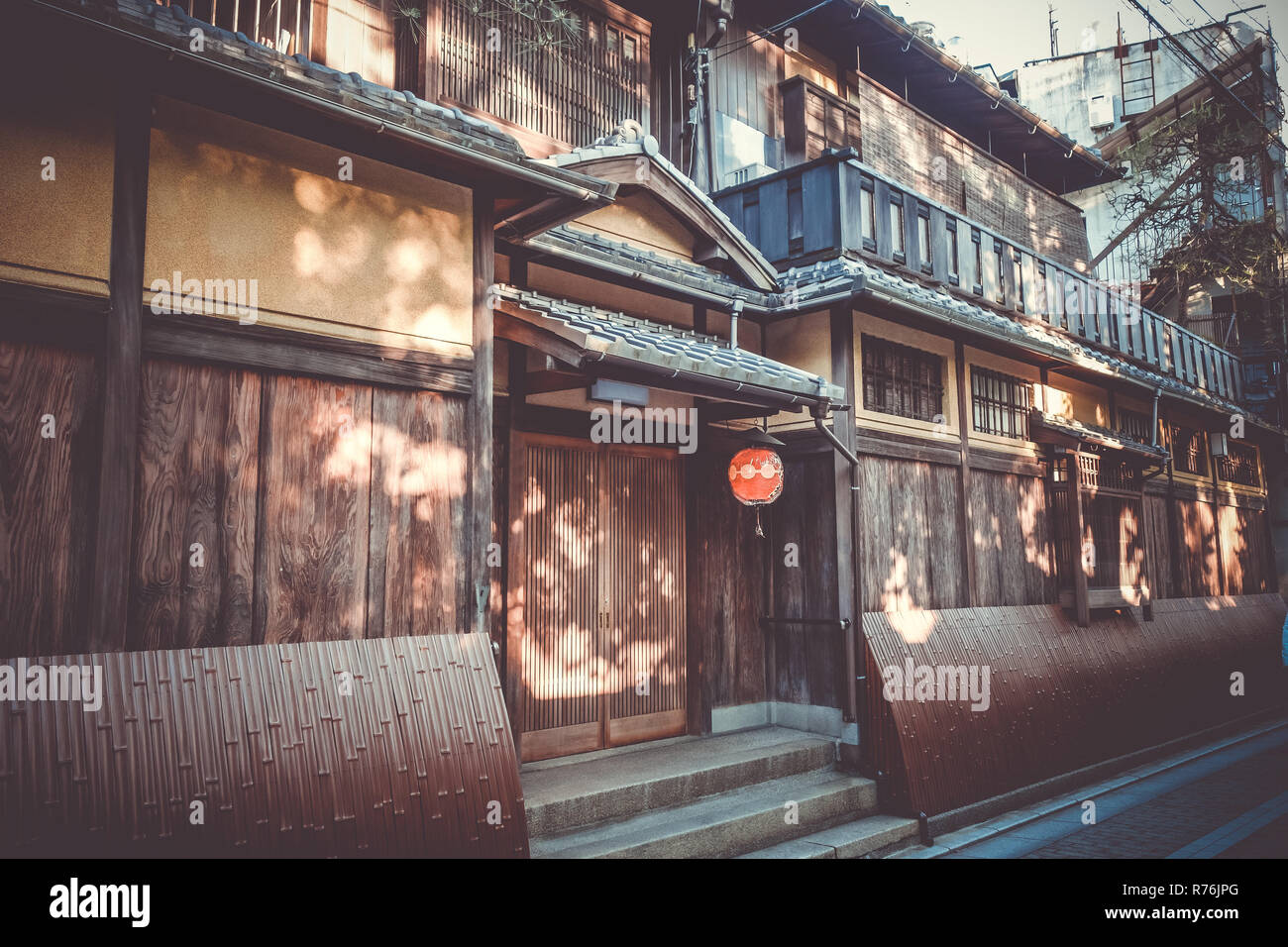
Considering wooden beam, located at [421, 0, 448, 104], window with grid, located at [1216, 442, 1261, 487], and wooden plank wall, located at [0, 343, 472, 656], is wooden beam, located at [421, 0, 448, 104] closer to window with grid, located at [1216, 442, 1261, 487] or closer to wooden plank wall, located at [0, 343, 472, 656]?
wooden plank wall, located at [0, 343, 472, 656]

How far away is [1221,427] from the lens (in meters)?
20.0

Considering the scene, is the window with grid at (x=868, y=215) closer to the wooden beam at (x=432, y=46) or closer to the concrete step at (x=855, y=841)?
the wooden beam at (x=432, y=46)

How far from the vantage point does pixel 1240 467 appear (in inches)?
829

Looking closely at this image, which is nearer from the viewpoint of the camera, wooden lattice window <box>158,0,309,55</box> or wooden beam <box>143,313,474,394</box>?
wooden beam <box>143,313,474,394</box>

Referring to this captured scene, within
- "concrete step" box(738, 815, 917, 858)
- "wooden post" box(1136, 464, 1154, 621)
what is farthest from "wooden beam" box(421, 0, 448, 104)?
"wooden post" box(1136, 464, 1154, 621)

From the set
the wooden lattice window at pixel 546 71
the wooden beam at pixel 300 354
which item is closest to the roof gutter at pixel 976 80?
the wooden lattice window at pixel 546 71

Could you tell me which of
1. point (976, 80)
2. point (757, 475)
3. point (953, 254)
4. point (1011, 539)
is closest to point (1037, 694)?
point (1011, 539)

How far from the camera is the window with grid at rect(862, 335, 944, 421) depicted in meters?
11.0

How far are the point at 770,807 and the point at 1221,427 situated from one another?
1769 cm

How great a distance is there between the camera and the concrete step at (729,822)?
23.4 ft

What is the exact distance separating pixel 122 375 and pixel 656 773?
5.90m

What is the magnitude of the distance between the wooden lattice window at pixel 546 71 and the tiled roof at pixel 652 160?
0.77 meters

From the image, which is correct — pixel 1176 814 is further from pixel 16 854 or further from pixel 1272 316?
pixel 1272 316

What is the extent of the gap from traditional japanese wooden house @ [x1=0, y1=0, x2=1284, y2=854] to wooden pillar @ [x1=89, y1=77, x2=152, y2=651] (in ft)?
0.07
